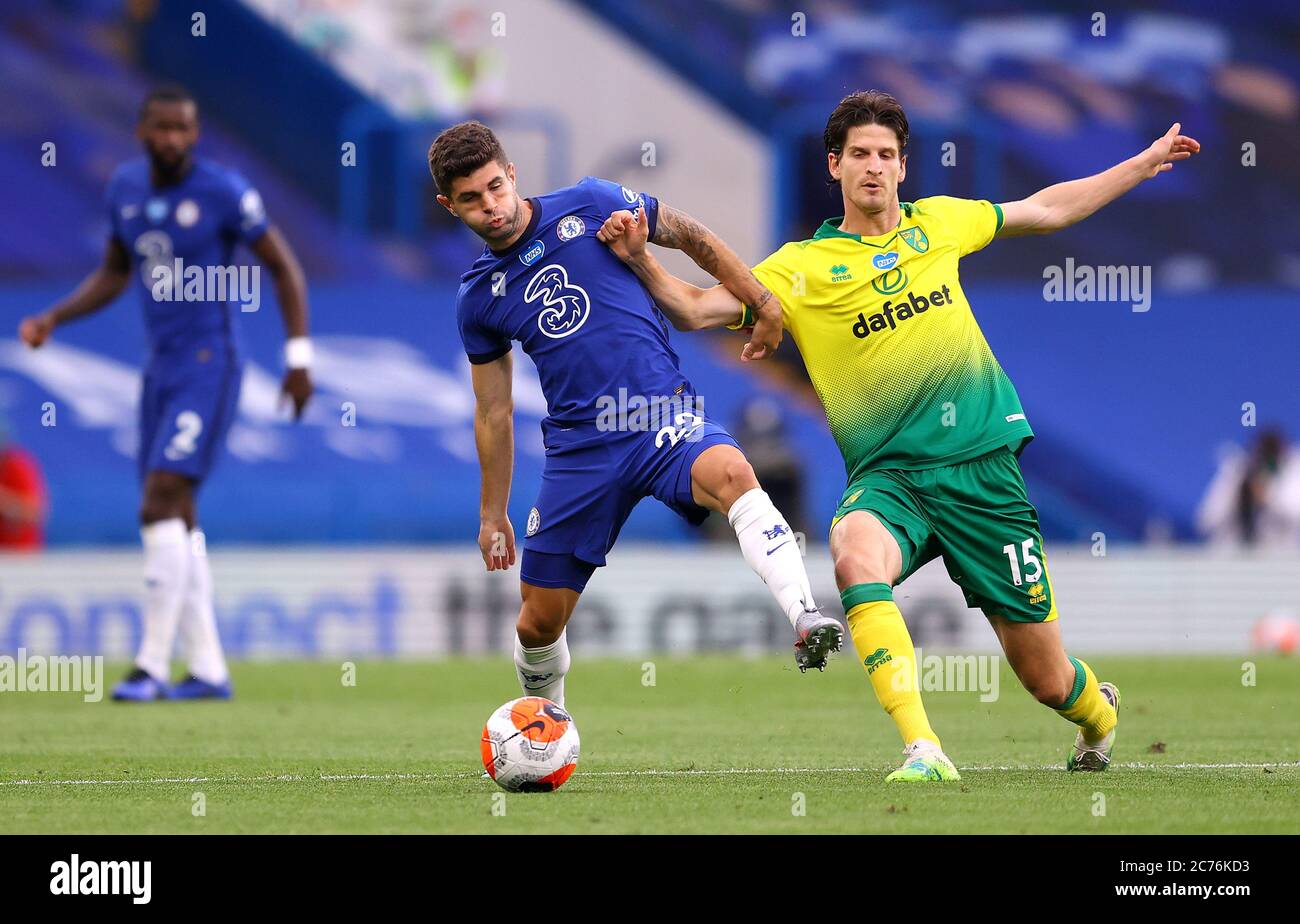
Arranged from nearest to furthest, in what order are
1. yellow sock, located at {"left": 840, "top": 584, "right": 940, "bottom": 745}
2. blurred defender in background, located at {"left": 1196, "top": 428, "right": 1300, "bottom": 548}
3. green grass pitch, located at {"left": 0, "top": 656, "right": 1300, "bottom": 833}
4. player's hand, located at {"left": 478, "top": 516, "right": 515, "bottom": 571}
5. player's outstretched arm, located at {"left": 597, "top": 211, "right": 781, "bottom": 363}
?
green grass pitch, located at {"left": 0, "top": 656, "right": 1300, "bottom": 833}
yellow sock, located at {"left": 840, "top": 584, "right": 940, "bottom": 745}
player's outstretched arm, located at {"left": 597, "top": 211, "right": 781, "bottom": 363}
player's hand, located at {"left": 478, "top": 516, "right": 515, "bottom": 571}
blurred defender in background, located at {"left": 1196, "top": 428, "right": 1300, "bottom": 548}

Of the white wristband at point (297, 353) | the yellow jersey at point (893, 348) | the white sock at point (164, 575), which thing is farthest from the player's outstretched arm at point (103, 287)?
the yellow jersey at point (893, 348)

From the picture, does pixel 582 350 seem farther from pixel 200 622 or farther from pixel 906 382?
pixel 200 622

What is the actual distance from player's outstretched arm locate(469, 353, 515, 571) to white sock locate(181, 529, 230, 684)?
4209mm

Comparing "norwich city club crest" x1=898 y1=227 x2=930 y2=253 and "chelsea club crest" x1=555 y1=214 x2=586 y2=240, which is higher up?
"chelsea club crest" x1=555 y1=214 x2=586 y2=240

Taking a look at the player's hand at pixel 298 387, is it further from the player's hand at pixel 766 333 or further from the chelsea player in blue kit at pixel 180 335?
the player's hand at pixel 766 333

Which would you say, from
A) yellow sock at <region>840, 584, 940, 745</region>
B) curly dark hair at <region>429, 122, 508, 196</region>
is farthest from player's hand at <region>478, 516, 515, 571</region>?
yellow sock at <region>840, 584, 940, 745</region>

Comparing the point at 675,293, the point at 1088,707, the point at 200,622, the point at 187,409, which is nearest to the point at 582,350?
the point at 675,293

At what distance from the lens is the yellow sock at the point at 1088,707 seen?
725 cm

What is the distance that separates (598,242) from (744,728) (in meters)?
3.33

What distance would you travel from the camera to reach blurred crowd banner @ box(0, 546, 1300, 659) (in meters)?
16.8

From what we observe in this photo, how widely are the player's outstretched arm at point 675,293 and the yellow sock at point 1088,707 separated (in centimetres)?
165

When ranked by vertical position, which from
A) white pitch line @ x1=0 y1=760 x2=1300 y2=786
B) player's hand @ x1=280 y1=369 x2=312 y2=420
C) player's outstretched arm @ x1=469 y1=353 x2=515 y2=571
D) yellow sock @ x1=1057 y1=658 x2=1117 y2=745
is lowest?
white pitch line @ x1=0 y1=760 x2=1300 y2=786

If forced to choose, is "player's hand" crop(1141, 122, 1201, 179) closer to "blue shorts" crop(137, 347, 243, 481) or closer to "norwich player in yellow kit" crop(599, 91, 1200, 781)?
"norwich player in yellow kit" crop(599, 91, 1200, 781)

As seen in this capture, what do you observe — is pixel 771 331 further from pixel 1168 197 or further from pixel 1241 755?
pixel 1168 197
